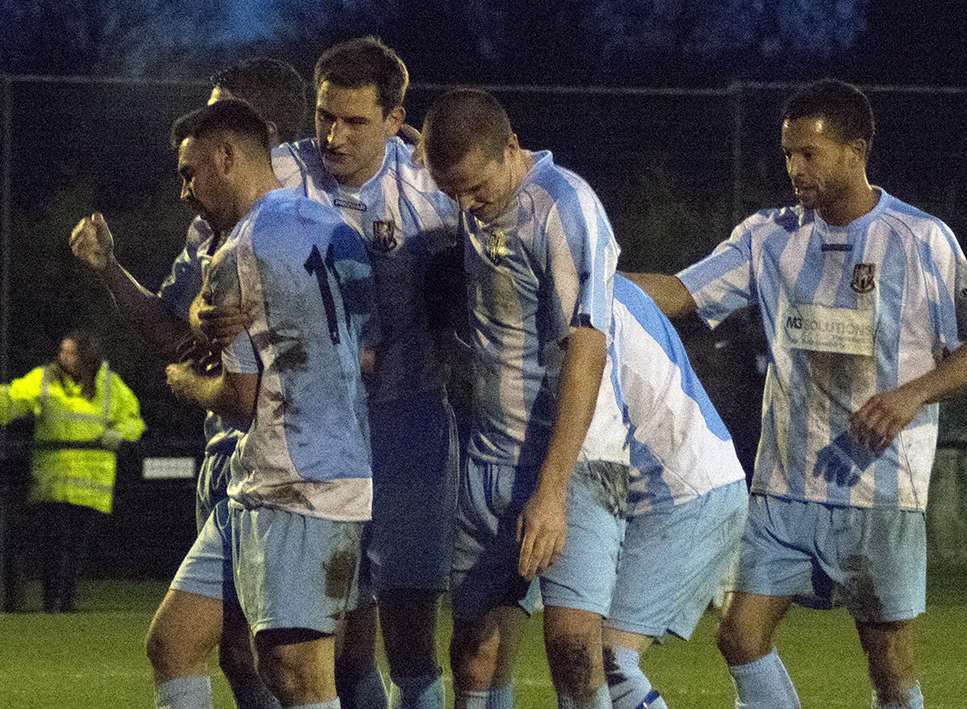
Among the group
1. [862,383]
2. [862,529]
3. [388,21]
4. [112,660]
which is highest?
[388,21]

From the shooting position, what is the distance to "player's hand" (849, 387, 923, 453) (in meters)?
5.41

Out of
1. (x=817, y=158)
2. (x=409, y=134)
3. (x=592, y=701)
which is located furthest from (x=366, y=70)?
(x=592, y=701)

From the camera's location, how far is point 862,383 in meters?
5.62

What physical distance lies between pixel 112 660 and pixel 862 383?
4.57 m

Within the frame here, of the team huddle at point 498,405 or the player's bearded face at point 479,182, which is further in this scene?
the player's bearded face at point 479,182

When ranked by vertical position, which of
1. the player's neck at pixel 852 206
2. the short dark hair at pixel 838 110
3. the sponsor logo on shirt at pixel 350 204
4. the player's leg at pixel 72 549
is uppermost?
the short dark hair at pixel 838 110

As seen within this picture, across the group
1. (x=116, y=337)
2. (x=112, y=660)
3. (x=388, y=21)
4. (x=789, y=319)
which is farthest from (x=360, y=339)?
(x=388, y=21)

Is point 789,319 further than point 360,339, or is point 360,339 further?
point 789,319

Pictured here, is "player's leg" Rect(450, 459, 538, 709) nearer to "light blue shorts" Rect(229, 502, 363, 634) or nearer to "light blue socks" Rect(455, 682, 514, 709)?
"light blue socks" Rect(455, 682, 514, 709)

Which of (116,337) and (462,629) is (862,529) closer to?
(462,629)

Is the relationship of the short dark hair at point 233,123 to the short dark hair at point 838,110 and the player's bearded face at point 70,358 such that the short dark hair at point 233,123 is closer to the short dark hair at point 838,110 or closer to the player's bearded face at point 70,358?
the short dark hair at point 838,110

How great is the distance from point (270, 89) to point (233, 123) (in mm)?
1076

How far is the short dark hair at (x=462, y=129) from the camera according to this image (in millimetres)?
4742

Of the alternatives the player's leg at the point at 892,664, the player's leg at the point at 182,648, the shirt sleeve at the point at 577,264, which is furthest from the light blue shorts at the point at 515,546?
the player's leg at the point at 892,664
